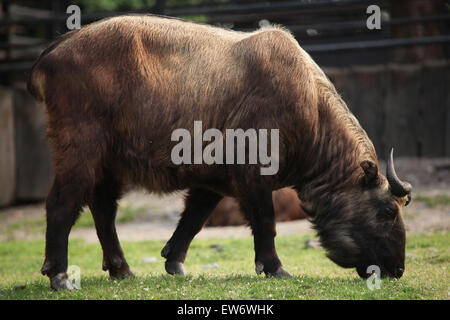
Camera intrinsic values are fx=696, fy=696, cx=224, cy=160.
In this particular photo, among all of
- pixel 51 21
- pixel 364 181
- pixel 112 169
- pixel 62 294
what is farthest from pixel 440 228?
pixel 51 21

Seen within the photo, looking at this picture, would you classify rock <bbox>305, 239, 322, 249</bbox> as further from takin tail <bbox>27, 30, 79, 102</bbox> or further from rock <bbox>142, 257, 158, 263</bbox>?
takin tail <bbox>27, 30, 79, 102</bbox>

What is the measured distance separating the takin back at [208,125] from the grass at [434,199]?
477 cm

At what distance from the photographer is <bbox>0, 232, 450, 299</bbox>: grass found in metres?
4.91

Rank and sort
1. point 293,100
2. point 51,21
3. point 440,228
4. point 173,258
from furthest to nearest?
point 51,21
point 440,228
point 173,258
point 293,100

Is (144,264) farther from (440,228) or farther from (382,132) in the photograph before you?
(382,132)

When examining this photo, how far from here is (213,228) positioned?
1055cm

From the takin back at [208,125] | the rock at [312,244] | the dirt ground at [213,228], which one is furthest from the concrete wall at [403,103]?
the takin back at [208,125]

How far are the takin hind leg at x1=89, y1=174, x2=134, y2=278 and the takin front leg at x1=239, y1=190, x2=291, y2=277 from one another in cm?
117

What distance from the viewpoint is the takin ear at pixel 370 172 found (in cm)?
553

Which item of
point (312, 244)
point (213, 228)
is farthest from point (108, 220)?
point (213, 228)

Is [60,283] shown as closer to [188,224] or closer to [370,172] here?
[188,224]

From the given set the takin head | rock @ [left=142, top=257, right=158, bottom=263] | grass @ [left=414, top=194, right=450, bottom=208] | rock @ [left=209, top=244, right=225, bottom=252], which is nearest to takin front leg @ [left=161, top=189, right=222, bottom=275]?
the takin head

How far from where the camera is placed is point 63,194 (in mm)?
5289
